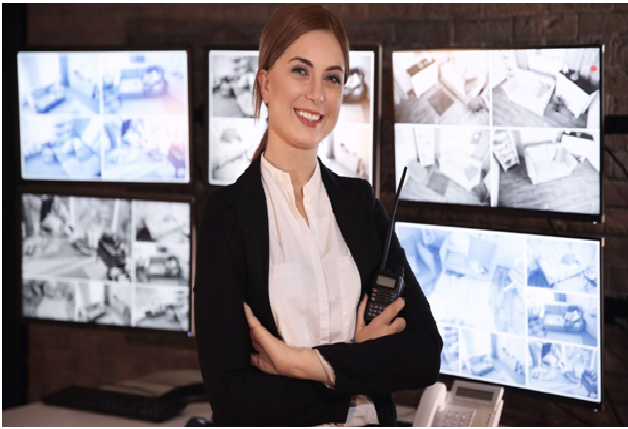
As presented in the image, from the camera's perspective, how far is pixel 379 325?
4.50ft

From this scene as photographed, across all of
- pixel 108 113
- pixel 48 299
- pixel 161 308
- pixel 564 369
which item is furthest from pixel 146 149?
pixel 564 369

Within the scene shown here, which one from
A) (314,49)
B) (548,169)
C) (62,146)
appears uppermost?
(314,49)

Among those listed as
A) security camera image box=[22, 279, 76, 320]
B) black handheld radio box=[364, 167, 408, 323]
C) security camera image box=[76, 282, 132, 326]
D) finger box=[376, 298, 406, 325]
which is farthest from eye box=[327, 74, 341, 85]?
security camera image box=[22, 279, 76, 320]

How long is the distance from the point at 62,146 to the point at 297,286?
1.49 metres

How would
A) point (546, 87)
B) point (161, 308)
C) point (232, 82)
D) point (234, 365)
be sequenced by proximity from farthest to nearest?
point (161, 308), point (232, 82), point (546, 87), point (234, 365)

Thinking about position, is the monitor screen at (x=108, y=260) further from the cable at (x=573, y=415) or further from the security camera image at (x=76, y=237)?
the cable at (x=573, y=415)

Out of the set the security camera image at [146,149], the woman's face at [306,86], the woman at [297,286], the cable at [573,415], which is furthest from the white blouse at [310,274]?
the cable at [573,415]

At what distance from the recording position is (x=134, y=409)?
2.24 meters

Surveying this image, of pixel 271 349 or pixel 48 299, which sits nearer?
pixel 271 349

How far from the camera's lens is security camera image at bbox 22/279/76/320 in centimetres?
252

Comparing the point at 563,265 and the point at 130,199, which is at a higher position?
the point at 130,199

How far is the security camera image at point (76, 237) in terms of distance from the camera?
2463 millimetres

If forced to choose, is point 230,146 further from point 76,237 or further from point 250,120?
point 76,237

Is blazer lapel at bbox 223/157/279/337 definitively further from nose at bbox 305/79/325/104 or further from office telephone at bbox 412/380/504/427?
office telephone at bbox 412/380/504/427
